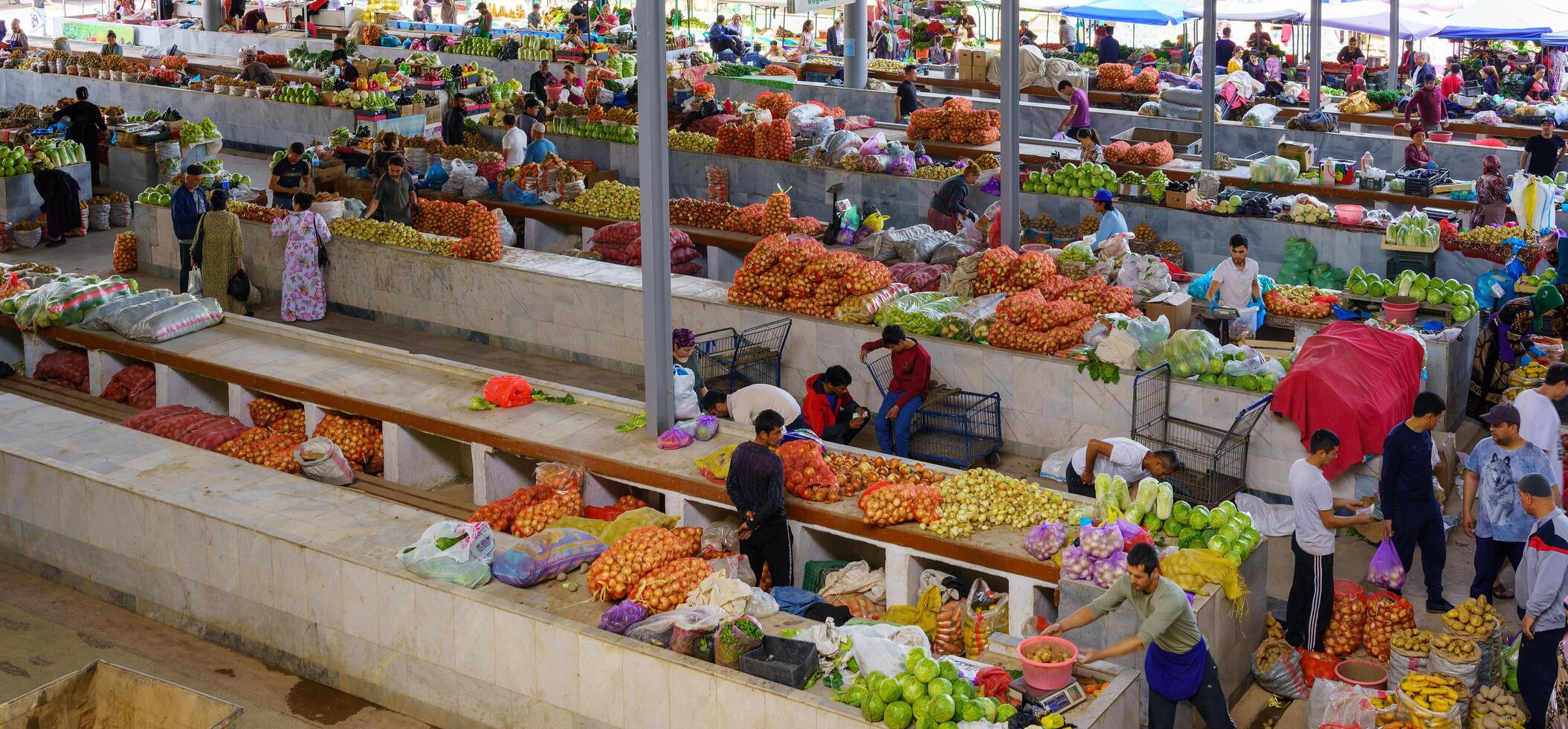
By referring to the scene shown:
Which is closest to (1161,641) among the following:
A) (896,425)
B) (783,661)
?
(783,661)

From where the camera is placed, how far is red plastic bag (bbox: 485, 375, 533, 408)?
10.6 meters

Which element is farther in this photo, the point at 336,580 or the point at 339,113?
the point at 339,113

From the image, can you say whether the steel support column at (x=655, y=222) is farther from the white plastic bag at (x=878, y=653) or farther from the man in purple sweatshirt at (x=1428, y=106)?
the man in purple sweatshirt at (x=1428, y=106)

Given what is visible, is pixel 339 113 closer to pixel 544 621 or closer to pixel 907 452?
pixel 907 452

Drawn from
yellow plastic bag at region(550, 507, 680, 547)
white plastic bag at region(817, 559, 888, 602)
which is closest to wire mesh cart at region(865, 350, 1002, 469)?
white plastic bag at region(817, 559, 888, 602)

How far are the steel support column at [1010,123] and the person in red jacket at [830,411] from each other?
11.0 feet

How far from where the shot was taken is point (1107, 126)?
22.8 meters

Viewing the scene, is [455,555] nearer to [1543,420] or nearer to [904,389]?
[904,389]

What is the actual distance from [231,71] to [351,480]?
20.4 m

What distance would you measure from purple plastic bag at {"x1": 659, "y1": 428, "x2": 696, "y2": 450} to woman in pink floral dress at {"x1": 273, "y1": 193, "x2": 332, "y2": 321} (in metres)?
6.34

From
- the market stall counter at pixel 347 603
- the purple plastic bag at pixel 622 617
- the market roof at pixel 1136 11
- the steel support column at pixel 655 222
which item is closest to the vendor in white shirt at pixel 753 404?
the steel support column at pixel 655 222

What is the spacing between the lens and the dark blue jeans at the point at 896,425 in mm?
11070

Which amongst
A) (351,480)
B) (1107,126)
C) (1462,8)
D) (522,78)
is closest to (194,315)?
(351,480)

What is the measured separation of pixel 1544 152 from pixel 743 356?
11.0 metres
